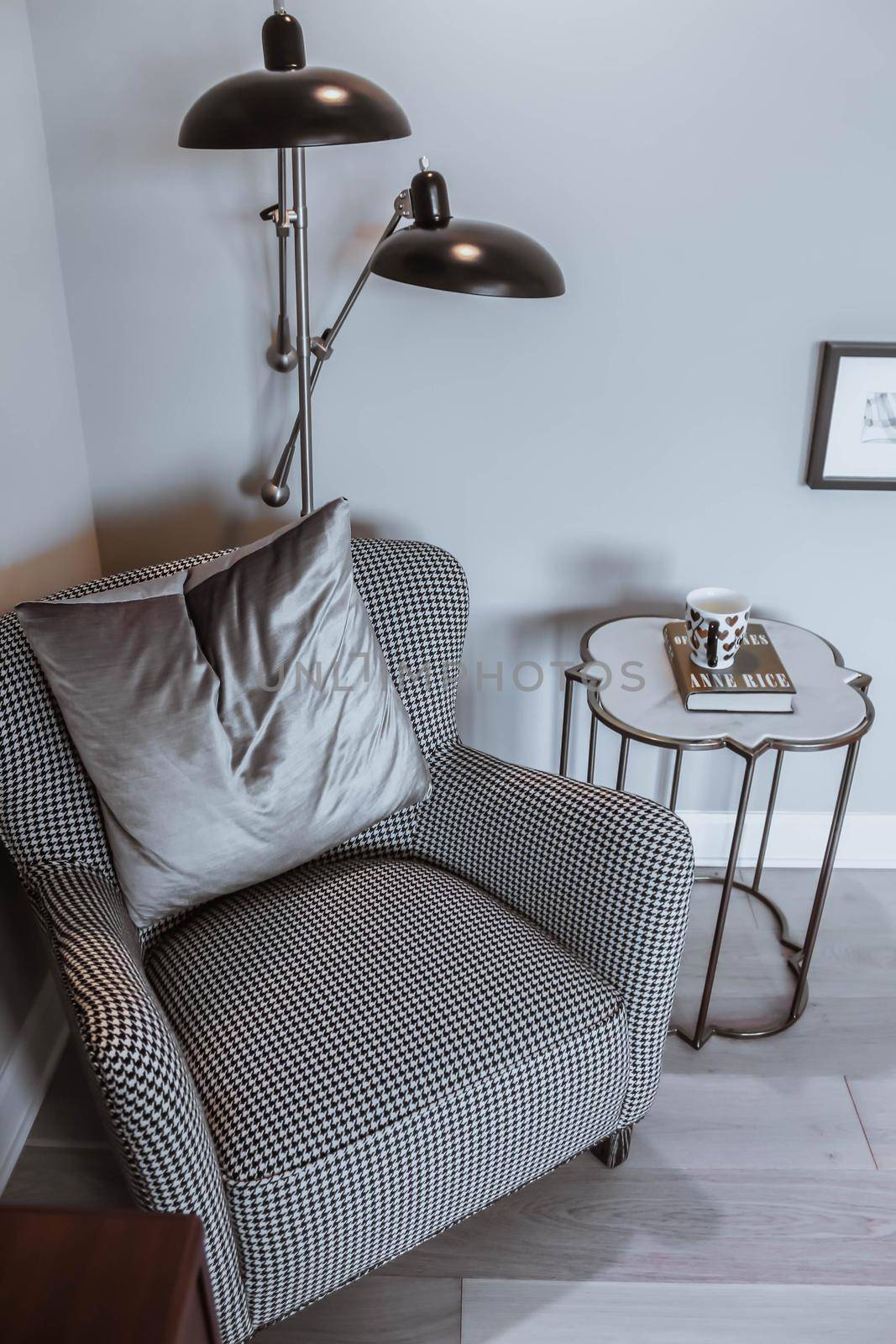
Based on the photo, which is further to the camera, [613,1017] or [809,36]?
[809,36]

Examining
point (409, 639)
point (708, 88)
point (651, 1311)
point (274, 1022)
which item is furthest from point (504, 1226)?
point (708, 88)

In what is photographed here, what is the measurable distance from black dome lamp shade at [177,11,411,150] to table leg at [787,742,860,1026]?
105 centimetres

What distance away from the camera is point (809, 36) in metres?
1.57

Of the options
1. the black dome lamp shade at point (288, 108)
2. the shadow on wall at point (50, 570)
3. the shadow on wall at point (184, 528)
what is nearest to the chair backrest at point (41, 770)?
the shadow on wall at point (50, 570)

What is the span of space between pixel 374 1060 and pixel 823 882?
813mm

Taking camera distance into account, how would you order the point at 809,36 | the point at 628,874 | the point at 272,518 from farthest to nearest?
the point at 272,518 < the point at 809,36 < the point at 628,874

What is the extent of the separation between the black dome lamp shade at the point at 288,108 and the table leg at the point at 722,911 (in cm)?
93

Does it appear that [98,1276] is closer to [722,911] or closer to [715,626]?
[722,911]

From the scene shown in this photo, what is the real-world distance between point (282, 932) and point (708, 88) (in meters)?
1.34

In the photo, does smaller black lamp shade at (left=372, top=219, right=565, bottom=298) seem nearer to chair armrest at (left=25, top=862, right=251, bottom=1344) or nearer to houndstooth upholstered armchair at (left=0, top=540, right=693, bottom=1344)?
houndstooth upholstered armchair at (left=0, top=540, right=693, bottom=1344)

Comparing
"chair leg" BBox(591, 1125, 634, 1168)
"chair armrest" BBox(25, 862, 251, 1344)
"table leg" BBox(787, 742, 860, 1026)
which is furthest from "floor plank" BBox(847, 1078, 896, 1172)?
"chair armrest" BBox(25, 862, 251, 1344)

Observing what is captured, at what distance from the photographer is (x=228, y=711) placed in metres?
1.32

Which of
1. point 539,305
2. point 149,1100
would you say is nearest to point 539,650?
point 539,305

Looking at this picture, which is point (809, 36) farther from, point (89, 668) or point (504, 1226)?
point (504, 1226)
